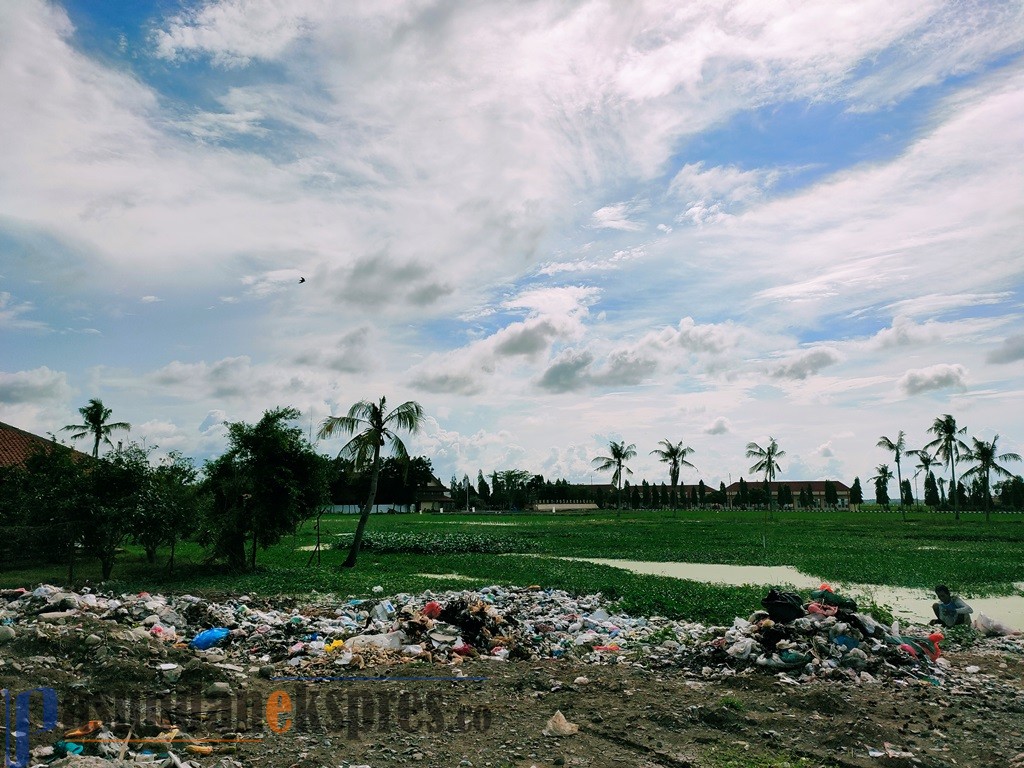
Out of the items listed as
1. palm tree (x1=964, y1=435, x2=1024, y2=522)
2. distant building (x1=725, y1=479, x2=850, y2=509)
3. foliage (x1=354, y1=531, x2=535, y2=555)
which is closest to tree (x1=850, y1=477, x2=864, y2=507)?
distant building (x1=725, y1=479, x2=850, y2=509)

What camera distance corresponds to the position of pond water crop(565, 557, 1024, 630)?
44.0ft

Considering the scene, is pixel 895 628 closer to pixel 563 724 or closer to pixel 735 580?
pixel 563 724

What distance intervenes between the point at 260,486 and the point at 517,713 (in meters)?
14.3

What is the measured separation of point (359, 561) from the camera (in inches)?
947

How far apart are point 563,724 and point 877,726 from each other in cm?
286

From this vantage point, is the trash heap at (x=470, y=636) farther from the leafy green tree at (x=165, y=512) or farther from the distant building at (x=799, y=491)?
the distant building at (x=799, y=491)

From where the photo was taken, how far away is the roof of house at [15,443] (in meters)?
26.9

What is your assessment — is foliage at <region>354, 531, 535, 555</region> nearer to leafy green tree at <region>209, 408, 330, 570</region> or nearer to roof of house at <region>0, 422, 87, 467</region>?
leafy green tree at <region>209, 408, 330, 570</region>

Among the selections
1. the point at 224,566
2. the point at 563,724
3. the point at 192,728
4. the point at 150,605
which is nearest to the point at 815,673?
the point at 563,724

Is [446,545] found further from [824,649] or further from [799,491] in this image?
[799,491]

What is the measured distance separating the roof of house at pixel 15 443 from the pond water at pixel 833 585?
2148 cm

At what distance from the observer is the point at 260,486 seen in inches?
762

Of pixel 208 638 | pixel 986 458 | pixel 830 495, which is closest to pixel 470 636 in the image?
pixel 208 638

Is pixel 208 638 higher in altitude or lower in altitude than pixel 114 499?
lower
